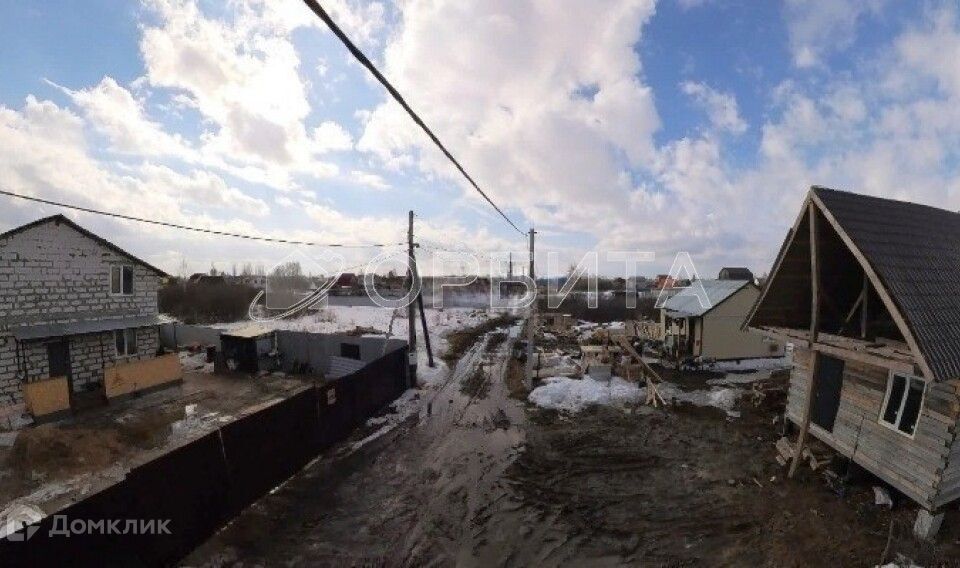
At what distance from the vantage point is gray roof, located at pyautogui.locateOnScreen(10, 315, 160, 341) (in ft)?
50.9

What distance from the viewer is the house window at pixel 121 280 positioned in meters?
19.1

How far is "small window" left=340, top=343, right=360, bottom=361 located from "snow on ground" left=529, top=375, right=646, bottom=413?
8627 mm

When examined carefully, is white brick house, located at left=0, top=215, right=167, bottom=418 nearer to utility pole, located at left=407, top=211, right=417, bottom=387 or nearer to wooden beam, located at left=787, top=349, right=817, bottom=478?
utility pole, located at left=407, top=211, right=417, bottom=387

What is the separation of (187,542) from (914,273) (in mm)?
13916

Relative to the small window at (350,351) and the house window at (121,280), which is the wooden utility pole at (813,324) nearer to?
the small window at (350,351)

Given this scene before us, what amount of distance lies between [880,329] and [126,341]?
27.6 meters

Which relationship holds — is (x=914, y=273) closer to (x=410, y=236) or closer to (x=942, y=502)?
(x=942, y=502)

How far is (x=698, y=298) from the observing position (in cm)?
2469

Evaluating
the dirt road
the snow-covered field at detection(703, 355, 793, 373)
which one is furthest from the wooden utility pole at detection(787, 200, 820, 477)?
the snow-covered field at detection(703, 355, 793, 373)

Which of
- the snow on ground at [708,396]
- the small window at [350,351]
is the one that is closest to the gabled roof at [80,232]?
the small window at [350,351]

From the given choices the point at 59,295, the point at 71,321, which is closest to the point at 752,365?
the point at 71,321

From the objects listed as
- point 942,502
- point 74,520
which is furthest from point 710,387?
point 74,520

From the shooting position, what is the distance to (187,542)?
741 cm

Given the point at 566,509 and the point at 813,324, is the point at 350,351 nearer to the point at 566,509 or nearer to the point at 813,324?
the point at 566,509
